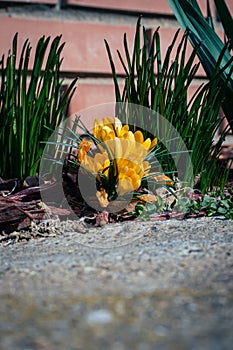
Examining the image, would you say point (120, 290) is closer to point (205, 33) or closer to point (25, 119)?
point (25, 119)

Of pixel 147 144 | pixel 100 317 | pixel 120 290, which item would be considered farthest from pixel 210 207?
pixel 100 317

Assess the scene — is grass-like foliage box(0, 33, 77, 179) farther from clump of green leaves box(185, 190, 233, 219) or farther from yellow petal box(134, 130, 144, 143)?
clump of green leaves box(185, 190, 233, 219)

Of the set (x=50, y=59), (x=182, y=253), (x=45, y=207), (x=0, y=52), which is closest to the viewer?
(x=182, y=253)

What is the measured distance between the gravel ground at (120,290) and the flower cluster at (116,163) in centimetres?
12

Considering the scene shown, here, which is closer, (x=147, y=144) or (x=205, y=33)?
(x=147, y=144)

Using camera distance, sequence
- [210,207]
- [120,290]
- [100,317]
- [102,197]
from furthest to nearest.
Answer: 1. [210,207]
2. [102,197]
3. [120,290]
4. [100,317]

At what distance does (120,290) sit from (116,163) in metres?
0.49

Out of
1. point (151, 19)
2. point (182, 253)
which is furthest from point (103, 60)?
point (182, 253)

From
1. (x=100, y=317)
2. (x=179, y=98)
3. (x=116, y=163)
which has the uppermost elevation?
(x=179, y=98)

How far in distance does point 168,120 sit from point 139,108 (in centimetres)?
8

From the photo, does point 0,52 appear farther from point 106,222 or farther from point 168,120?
point 106,222

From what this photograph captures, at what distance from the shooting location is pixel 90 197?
1268 millimetres

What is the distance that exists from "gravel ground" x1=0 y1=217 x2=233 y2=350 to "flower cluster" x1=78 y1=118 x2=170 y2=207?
0.12m

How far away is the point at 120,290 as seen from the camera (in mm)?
787
